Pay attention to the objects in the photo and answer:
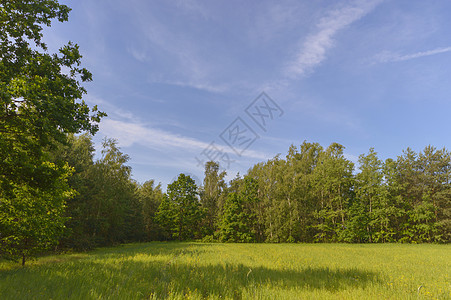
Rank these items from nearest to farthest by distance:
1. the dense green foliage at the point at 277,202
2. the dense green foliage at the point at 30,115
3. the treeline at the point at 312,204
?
1. the dense green foliage at the point at 30,115
2. the dense green foliage at the point at 277,202
3. the treeline at the point at 312,204

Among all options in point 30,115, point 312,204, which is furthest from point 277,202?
point 30,115

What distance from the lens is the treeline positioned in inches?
1640

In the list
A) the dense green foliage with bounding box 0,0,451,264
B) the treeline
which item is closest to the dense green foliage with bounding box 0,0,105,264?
the dense green foliage with bounding box 0,0,451,264

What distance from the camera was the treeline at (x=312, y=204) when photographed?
41656 millimetres

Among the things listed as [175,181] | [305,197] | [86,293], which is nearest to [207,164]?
[175,181]

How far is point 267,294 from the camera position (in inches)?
229

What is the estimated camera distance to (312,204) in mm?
49031

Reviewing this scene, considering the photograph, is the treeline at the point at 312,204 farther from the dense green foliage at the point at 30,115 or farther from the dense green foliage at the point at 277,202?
the dense green foliage at the point at 30,115

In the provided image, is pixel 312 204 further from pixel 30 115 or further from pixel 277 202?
pixel 30 115

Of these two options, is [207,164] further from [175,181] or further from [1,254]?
[1,254]

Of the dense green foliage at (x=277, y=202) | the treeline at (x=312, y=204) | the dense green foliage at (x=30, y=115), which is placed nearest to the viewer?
the dense green foliage at (x=30, y=115)

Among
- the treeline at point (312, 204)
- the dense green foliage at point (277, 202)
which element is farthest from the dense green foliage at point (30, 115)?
the treeline at point (312, 204)

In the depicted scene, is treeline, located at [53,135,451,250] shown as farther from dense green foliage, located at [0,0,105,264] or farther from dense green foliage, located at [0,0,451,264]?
dense green foliage, located at [0,0,105,264]

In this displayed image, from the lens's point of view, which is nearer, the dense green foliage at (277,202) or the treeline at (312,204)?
the dense green foliage at (277,202)
